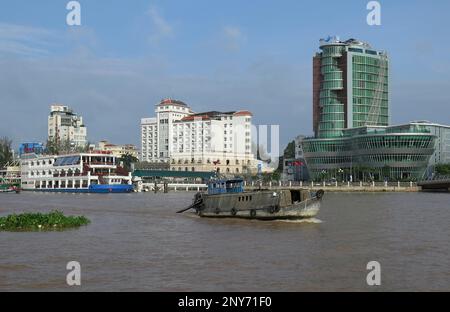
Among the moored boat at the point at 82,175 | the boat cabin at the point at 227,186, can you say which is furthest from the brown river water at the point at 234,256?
the moored boat at the point at 82,175

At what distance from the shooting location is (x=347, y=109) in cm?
17950

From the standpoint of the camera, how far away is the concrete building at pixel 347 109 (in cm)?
16412

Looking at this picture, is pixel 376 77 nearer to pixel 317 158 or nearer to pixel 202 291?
pixel 317 158

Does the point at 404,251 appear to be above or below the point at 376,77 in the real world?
below

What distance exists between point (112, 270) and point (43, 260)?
4148 millimetres

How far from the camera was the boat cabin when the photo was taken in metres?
49.6

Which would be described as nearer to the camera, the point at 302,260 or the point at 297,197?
the point at 302,260

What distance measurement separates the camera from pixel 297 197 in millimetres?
44250

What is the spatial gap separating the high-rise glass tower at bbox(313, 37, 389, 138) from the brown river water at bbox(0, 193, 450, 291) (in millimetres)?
139354

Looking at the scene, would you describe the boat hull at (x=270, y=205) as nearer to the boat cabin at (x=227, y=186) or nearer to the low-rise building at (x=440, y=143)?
the boat cabin at (x=227, y=186)

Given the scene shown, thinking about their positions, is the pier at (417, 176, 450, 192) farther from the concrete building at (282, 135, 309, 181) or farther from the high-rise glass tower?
the concrete building at (282, 135, 309, 181)

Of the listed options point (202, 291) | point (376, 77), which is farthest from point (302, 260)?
point (376, 77)

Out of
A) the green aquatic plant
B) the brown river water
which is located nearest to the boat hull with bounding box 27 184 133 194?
the brown river water

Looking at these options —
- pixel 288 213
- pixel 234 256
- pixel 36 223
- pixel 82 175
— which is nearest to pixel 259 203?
pixel 288 213
